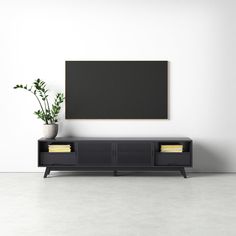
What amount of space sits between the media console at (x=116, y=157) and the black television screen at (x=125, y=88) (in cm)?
64

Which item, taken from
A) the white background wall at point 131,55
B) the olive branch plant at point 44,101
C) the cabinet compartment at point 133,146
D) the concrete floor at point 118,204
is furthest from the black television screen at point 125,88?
the concrete floor at point 118,204

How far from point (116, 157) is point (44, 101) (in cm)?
157

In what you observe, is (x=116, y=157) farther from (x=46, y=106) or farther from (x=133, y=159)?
(x=46, y=106)

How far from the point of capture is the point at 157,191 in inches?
220

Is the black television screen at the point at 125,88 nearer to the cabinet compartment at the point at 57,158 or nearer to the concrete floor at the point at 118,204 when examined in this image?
the cabinet compartment at the point at 57,158

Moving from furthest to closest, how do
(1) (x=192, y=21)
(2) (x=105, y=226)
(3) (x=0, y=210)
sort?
1. (1) (x=192, y=21)
2. (3) (x=0, y=210)
3. (2) (x=105, y=226)

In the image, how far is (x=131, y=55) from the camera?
709cm

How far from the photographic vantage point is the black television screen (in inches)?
278

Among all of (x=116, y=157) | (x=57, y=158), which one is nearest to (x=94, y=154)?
(x=116, y=157)

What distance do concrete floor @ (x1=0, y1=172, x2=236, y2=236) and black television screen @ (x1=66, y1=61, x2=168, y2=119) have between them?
1.04 metres

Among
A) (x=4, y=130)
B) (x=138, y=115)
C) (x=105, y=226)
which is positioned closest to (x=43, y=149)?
(x=4, y=130)

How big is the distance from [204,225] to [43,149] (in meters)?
3.37

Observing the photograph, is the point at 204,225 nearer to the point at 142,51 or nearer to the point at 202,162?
the point at 202,162

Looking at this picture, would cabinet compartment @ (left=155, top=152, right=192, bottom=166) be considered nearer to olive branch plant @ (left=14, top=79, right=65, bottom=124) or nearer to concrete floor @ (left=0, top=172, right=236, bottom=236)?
concrete floor @ (left=0, top=172, right=236, bottom=236)
